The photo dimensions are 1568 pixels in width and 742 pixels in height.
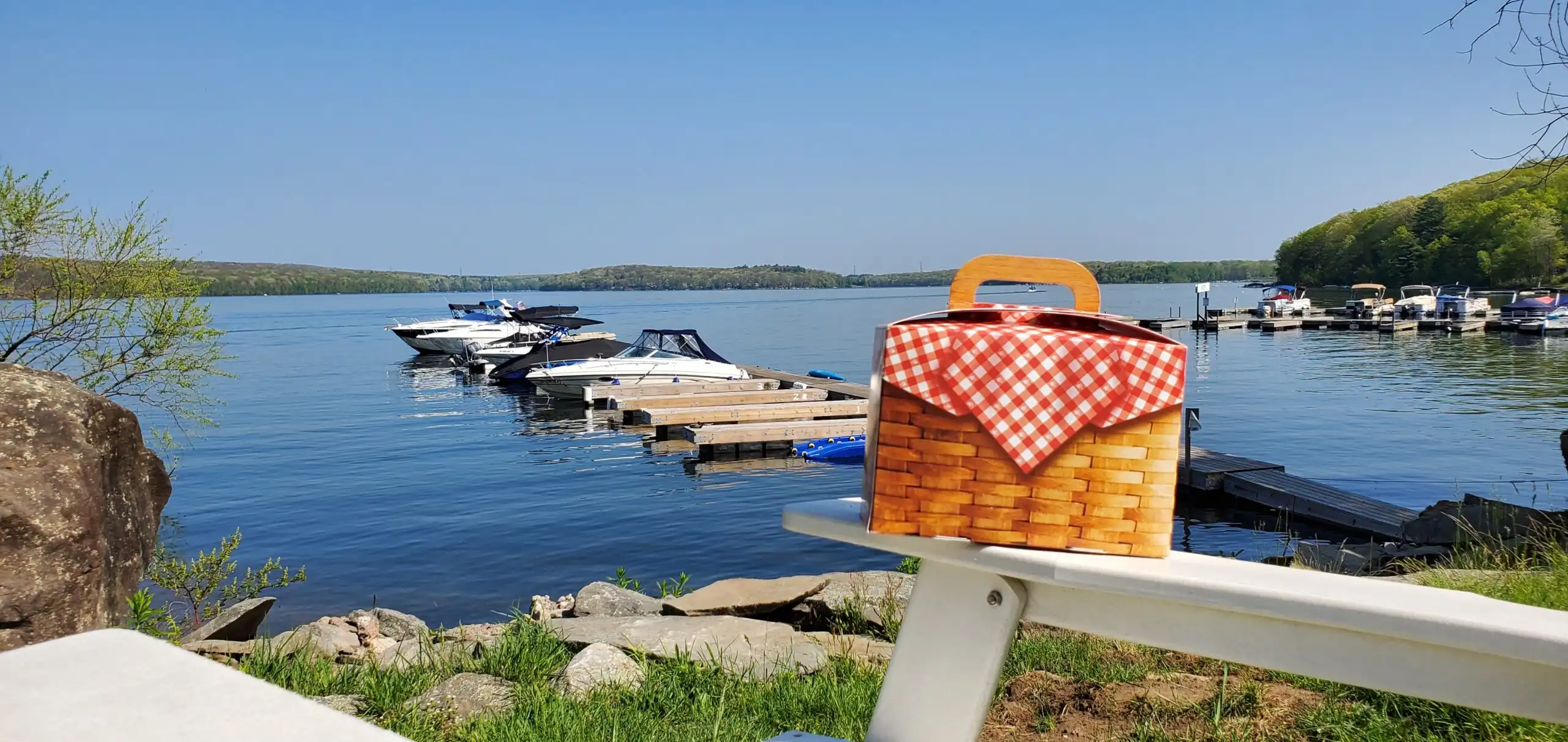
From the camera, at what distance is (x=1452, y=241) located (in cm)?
11125

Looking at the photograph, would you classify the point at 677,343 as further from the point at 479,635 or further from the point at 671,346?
the point at 479,635

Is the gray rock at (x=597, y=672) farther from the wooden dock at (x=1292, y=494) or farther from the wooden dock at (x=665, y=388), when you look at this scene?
the wooden dock at (x=665, y=388)

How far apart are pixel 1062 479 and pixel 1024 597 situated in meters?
0.26

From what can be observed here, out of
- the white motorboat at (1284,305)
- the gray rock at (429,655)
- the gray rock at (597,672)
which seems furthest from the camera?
the white motorboat at (1284,305)

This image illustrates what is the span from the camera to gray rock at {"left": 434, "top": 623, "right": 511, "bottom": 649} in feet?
16.8

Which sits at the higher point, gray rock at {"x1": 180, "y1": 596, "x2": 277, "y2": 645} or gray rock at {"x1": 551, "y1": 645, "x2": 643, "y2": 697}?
gray rock at {"x1": 551, "y1": 645, "x2": 643, "y2": 697}

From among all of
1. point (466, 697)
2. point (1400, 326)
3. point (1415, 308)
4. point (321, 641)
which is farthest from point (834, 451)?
point (1415, 308)

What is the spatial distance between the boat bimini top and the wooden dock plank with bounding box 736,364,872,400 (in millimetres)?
2467

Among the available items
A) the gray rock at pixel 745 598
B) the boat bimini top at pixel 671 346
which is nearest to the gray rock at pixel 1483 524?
the gray rock at pixel 745 598

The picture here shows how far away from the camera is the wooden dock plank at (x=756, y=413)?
981 inches

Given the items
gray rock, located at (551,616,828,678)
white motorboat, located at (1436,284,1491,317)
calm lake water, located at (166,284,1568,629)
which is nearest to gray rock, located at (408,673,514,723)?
gray rock, located at (551,616,828,678)

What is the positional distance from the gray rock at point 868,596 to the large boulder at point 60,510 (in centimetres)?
379

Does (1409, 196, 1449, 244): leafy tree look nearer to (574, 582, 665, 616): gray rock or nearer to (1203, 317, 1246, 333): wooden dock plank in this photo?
(1203, 317, 1246, 333): wooden dock plank

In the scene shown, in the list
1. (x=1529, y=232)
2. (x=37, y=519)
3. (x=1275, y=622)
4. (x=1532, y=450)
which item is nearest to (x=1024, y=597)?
(x=1275, y=622)
